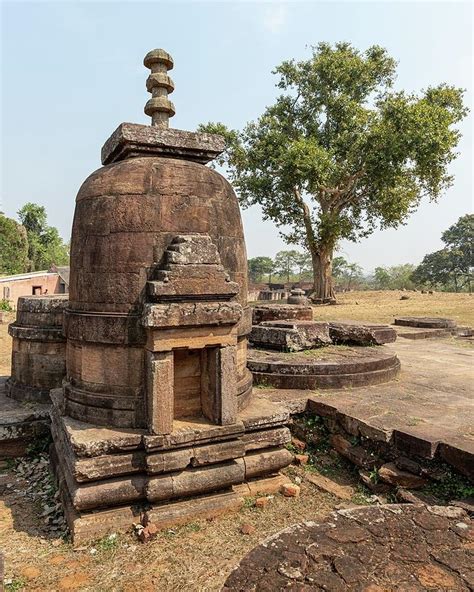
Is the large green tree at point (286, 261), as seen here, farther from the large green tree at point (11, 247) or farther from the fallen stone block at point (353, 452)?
the fallen stone block at point (353, 452)

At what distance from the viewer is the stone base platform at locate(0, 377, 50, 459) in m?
4.88

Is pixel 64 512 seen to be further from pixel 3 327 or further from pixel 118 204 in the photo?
pixel 3 327

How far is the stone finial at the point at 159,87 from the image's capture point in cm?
454

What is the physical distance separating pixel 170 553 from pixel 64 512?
116 cm

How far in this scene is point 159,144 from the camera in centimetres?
428

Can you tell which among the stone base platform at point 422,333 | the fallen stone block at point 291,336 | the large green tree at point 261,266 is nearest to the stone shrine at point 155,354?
the fallen stone block at point 291,336

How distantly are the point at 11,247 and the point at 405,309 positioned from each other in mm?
32388

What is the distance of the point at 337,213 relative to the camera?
857 inches

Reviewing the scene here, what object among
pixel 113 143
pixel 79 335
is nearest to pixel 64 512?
pixel 79 335

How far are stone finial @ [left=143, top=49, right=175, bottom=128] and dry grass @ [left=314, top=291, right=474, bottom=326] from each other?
11.8 meters

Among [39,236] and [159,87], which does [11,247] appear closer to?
[39,236]

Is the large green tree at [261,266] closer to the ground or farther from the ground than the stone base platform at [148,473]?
farther from the ground

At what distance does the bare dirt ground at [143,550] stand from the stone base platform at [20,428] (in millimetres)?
Result: 604

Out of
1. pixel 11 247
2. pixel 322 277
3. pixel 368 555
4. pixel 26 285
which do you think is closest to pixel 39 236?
pixel 11 247
